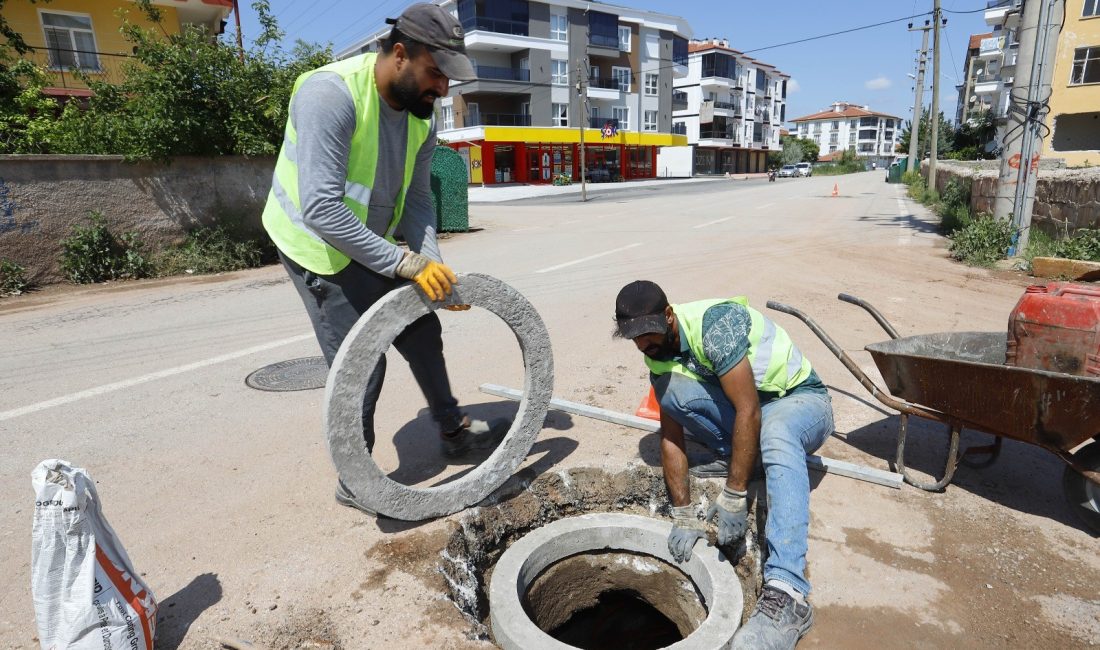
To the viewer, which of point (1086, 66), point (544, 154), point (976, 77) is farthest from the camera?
point (976, 77)

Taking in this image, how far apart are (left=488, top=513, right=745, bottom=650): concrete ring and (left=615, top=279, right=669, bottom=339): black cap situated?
101cm

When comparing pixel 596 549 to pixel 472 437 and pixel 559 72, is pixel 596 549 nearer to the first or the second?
pixel 472 437

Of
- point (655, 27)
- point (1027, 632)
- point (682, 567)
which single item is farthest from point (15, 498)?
point (655, 27)

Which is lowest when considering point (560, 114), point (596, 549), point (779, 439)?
point (596, 549)

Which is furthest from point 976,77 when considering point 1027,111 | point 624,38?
point 1027,111

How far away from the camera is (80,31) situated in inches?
740

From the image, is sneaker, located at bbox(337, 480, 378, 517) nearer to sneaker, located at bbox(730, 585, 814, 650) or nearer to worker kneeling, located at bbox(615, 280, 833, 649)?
worker kneeling, located at bbox(615, 280, 833, 649)

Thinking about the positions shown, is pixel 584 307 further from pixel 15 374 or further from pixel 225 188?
pixel 225 188

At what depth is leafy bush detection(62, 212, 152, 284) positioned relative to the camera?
8.56m

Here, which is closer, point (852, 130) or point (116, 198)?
→ point (116, 198)

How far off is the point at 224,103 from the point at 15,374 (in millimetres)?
6474

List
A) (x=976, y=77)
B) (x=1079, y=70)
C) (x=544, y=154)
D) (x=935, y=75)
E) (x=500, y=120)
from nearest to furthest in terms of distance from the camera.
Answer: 1. (x=935, y=75)
2. (x=1079, y=70)
3. (x=500, y=120)
4. (x=544, y=154)
5. (x=976, y=77)

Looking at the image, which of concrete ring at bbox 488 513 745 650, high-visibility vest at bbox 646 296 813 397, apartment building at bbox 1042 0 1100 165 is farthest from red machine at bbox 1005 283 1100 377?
apartment building at bbox 1042 0 1100 165

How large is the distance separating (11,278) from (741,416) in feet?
31.1
